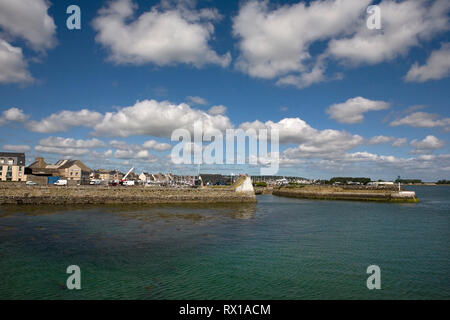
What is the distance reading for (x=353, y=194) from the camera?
7969cm

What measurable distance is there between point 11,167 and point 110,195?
48.2 meters

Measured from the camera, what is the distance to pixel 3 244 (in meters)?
19.2

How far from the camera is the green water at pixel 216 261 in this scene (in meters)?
12.3

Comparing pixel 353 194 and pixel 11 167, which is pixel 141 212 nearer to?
pixel 11 167

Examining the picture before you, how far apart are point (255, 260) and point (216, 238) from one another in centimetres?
665

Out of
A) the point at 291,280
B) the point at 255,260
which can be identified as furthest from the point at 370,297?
the point at 255,260

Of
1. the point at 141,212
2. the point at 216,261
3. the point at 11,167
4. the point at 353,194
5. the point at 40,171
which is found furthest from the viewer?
the point at 40,171

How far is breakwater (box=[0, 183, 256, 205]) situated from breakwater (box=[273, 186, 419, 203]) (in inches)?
1342

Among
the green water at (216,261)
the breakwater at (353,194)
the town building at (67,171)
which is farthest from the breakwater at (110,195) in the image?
the town building at (67,171)

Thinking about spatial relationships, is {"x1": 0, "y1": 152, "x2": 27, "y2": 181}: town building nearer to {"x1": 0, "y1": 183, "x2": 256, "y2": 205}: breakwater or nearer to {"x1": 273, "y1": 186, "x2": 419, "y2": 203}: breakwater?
{"x1": 0, "y1": 183, "x2": 256, "y2": 205}: breakwater

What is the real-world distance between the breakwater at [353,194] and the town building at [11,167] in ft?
269

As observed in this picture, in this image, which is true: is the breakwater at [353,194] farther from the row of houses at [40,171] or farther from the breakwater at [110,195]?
the row of houses at [40,171]

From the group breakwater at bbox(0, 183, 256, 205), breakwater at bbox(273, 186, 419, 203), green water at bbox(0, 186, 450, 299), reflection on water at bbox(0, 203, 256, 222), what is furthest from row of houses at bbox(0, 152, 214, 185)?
green water at bbox(0, 186, 450, 299)

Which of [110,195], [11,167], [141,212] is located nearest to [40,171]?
[11,167]
